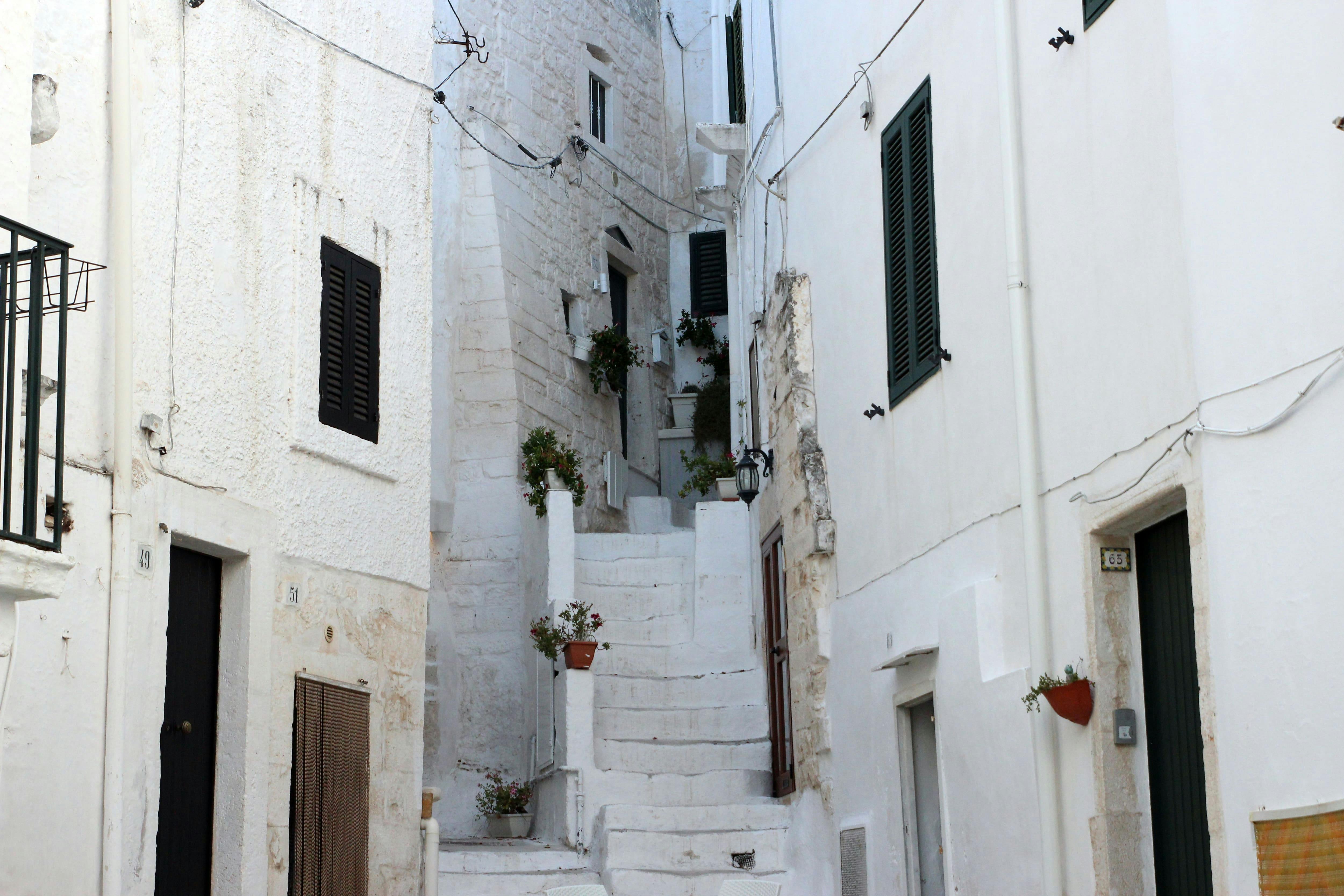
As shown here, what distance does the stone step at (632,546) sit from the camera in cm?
1388

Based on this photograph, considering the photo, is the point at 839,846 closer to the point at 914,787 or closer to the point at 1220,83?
the point at 914,787

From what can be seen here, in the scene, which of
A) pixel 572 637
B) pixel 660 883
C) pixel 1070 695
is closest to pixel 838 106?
pixel 572 637

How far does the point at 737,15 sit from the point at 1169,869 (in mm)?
9995

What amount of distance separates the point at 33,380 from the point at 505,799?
26.7 ft

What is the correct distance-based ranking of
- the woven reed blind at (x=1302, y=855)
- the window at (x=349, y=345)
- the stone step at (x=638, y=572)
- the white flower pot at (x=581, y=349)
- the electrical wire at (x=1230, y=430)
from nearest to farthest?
the woven reed blind at (x=1302, y=855) < the electrical wire at (x=1230, y=430) < the window at (x=349, y=345) < the stone step at (x=638, y=572) < the white flower pot at (x=581, y=349)

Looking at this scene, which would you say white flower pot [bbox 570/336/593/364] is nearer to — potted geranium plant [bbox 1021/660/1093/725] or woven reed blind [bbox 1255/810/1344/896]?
potted geranium plant [bbox 1021/660/1093/725]

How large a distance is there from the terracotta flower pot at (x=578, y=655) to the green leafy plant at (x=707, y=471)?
2.18 m

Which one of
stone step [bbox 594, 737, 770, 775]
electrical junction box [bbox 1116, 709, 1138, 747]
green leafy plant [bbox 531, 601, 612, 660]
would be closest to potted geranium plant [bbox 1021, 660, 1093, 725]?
electrical junction box [bbox 1116, 709, 1138, 747]

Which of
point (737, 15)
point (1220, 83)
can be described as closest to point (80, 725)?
point (1220, 83)

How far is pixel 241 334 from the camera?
26.3 feet

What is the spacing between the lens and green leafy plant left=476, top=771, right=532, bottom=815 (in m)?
12.4

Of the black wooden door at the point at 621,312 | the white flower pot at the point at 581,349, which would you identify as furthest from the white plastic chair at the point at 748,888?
the black wooden door at the point at 621,312

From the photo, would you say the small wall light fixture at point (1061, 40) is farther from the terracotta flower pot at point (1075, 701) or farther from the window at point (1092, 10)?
the terracotta flower pot at point (1075, 701)

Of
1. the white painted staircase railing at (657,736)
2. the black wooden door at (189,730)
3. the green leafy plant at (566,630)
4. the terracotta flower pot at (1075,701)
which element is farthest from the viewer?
the green leafy plant at (566,630)
